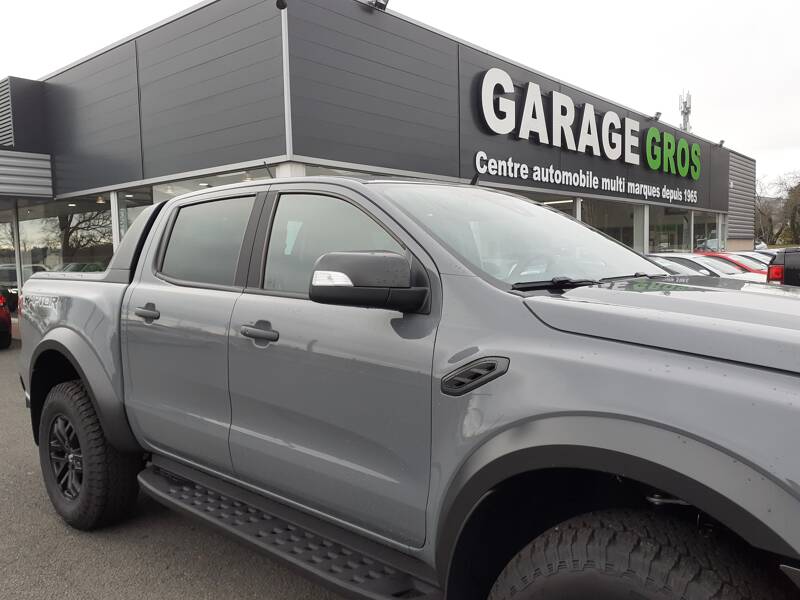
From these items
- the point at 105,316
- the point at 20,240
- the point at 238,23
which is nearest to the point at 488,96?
the point at 238,23

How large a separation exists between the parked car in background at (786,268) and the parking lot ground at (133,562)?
599 centimetres

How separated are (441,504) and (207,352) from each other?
1.33m

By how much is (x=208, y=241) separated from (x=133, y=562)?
168 cm

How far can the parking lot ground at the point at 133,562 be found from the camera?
9.34ft

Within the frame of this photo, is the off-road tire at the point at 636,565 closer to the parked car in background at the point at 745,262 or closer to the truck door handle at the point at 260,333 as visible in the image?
the truck door handle at the point at 260,333

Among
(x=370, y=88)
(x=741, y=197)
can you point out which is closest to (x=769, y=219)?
(x=741, y=197)

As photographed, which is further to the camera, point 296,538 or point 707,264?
point 707,264

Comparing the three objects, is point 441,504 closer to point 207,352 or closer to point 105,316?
point 207,352

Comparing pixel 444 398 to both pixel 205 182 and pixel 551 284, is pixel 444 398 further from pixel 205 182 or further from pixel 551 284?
pixel 205 182

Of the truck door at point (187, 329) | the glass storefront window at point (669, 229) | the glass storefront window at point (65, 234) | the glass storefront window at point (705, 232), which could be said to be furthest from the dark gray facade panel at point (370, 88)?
the glass storefront window at point (705, 232)

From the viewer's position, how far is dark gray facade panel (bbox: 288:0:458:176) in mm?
9094

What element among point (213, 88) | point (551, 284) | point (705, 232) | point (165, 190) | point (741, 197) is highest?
point (213, 88)

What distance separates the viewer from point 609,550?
4.84ft

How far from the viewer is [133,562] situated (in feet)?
10.2
